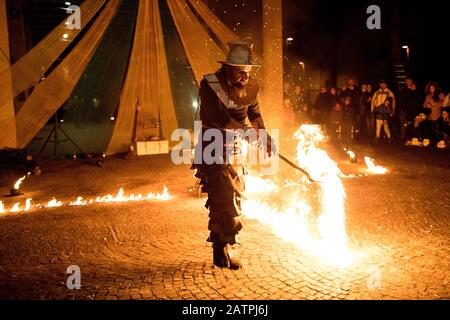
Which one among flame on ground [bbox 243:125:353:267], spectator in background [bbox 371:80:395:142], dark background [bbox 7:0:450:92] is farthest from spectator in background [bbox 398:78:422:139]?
flame on ground [bbox 243:125:353:267]

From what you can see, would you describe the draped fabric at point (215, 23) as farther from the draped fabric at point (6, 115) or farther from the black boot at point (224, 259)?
the black boot at point (224, 259)

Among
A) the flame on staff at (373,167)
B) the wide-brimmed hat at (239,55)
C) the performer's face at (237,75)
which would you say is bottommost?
the flame on staff at (373,167)

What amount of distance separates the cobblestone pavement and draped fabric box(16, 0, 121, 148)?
5.99 ft

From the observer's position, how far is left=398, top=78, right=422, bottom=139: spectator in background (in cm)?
1314

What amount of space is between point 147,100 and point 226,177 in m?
7.12

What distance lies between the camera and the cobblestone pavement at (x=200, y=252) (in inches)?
147

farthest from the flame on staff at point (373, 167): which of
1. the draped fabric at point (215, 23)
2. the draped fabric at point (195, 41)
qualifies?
the draped fabric at point (195, 41)

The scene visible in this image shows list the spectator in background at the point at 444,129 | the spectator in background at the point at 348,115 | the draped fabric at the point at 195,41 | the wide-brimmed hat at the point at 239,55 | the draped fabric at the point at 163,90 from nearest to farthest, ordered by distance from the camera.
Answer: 1. the wide-brimmed hat at the point at 239,55
2. the draped fabric at the point at 195,41
3. the draped fabric at the point at 163,90
4. the spectator in background at the point at 444,129
5. the spectator in background at the point at 348,115

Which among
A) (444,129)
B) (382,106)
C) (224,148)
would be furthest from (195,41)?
(444,129)

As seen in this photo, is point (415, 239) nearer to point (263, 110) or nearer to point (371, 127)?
point (263, 110)

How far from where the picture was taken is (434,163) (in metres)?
9.73

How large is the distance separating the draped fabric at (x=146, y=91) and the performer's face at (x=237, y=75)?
624cm

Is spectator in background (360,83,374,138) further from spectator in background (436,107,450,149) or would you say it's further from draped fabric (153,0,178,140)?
draped fabric (153,0,178,140)

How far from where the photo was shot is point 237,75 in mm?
4070
